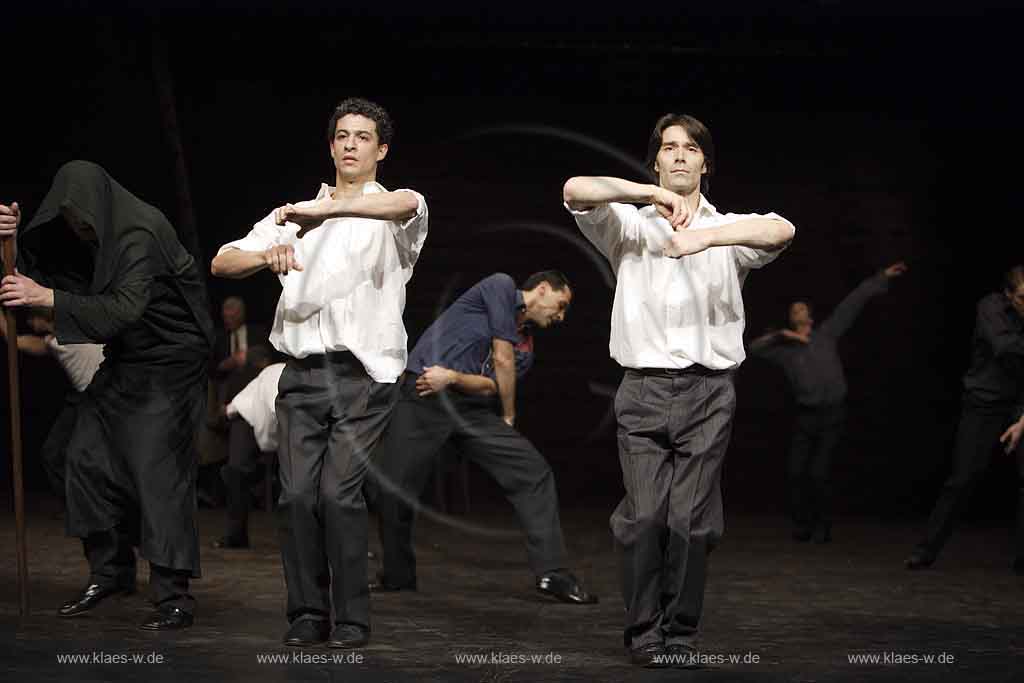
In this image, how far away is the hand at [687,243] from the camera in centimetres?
401

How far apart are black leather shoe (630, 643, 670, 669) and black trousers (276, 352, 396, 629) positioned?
32.5 inches

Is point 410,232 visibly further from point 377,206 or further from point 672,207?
point 672,207

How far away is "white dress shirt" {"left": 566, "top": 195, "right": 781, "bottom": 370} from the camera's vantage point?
430 cm

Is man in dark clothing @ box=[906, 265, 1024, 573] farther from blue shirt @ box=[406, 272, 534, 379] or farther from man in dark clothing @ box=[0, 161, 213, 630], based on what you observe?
man in dark clothing @ box=[0, 161, 213, 630]

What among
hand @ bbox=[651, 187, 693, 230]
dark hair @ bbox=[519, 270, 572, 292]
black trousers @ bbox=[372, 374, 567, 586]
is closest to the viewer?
hand @ bbox=[651, 187, 693, 230]

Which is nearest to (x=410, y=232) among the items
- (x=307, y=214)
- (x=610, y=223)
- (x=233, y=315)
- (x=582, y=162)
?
(x=307, y=214)

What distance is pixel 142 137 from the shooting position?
9758 millimetres

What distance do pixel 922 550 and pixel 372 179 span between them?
3.61 metres

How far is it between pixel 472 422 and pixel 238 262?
181 centimetres

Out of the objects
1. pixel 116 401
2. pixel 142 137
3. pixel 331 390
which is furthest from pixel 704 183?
pixel 142 137

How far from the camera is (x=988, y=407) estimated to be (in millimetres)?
6809

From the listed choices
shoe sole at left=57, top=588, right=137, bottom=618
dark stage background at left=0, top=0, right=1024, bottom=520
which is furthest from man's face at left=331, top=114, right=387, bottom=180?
dark stage background at left=0, top=0, right=1024, bottom=520

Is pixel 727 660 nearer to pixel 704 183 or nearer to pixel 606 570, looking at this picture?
pixel 704 183

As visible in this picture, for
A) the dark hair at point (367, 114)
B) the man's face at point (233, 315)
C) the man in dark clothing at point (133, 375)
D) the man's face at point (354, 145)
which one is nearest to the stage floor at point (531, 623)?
the man in dark clothing at point (133, 375)
